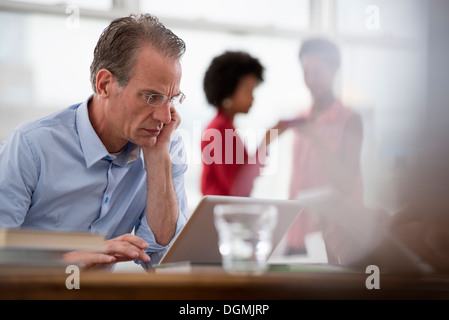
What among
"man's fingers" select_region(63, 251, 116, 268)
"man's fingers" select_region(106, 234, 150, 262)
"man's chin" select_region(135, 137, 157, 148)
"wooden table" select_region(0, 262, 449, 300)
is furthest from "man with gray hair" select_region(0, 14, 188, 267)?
"wooden table" select_region(0, 262, 449, 300)

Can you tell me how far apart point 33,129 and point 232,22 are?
6.69 ft

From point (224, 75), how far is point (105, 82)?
3.56 ft

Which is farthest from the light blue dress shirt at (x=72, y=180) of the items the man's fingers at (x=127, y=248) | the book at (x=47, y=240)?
the book at (x=47, y=240)

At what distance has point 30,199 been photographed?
54.7 inches

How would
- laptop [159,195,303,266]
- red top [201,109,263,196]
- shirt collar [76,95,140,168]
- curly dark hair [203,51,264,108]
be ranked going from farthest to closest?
curly dark hair [203,51,264,108] → red top [201,109,263,196] → shirt collar [76,95,140,168] → laptop [159,195,303,266]

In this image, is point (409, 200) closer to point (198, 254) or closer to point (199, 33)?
point (198, 254)

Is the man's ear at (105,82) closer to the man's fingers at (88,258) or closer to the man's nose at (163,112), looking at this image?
the man's nose at (163,112)

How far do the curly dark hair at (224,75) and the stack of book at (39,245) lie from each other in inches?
73.6

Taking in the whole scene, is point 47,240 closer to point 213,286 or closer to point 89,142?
point 213,286

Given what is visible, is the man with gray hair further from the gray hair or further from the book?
the book

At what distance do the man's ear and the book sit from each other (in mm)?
927

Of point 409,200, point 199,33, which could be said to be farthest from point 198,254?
point 199,33

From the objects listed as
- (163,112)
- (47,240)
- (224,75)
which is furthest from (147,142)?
(224,75)

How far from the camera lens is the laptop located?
3.33ft
